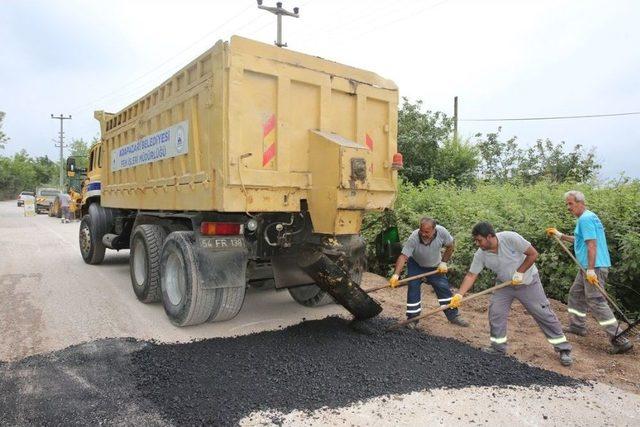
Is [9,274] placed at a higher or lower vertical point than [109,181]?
lower

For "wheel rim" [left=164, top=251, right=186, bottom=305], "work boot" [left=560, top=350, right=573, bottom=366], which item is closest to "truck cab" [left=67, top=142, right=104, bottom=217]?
"wheel rim" [left=164, top=251, right=186, bottom=305]

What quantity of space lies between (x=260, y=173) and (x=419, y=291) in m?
2.41

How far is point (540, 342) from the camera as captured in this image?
465cm

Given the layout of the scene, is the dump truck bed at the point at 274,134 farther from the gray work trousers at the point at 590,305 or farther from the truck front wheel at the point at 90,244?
the truck front wheel at the point at 90,244

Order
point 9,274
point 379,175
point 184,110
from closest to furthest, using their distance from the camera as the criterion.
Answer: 1. point 184,110
2. point 379,175
3. point 9,274

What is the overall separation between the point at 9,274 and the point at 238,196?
5756mm

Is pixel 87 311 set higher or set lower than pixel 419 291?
lower

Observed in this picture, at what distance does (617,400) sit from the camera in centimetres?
330

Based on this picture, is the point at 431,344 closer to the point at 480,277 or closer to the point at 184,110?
the point at 480,277

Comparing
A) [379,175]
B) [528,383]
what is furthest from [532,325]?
[379,175]

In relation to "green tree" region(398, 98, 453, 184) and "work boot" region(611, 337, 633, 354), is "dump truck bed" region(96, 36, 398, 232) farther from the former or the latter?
"green tree" region(398, 98, 453, 184)

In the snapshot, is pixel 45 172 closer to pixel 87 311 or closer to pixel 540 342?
pixel 87 311

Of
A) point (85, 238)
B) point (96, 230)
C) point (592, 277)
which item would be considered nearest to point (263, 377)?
point (592, 277)

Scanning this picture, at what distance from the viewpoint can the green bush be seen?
5395 mm
